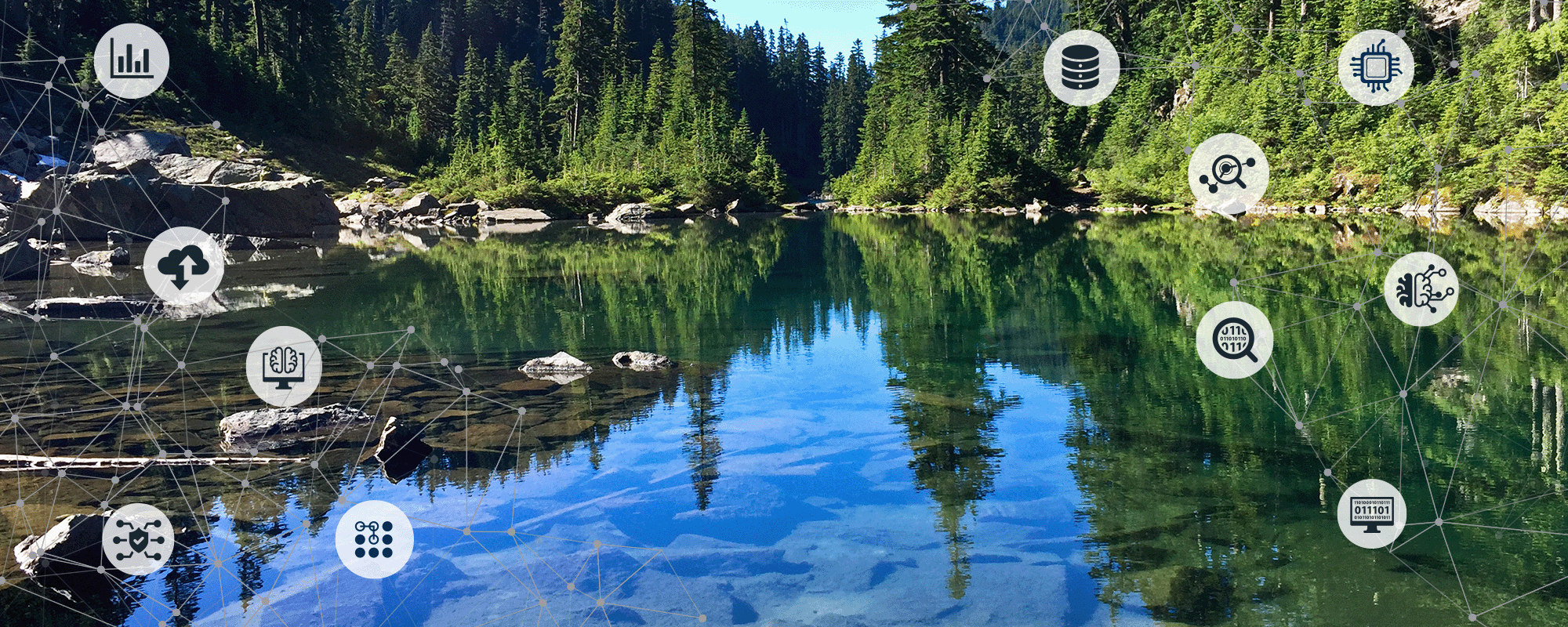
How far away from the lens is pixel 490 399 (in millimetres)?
13406

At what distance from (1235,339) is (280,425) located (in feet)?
47.6

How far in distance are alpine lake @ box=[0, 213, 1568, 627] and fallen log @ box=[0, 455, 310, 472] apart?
7cm

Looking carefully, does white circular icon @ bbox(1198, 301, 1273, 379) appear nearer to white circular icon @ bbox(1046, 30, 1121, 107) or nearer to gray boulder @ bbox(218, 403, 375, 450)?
white circular icon @ bbox(1046, 30, 1121, 107)

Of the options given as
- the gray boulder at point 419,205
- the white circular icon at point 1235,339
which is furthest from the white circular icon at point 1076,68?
the gray boulder at point 419,205

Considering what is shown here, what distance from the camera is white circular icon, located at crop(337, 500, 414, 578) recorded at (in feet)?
26.3

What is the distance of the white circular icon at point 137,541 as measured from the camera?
26.2 ft

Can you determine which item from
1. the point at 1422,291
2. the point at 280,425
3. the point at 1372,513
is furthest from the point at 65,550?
the point at 1422,291

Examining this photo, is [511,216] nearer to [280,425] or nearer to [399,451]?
[280,425]

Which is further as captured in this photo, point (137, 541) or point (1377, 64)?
point (1377, 64)

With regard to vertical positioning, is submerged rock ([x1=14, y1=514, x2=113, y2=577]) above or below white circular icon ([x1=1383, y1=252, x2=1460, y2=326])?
below

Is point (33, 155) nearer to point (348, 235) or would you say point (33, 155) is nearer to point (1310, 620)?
point (348, 235)

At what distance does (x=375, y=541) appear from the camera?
8445mm

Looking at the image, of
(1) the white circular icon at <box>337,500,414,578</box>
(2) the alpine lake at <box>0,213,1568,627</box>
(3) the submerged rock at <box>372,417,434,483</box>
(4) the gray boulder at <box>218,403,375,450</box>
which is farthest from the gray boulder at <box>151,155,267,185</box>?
(1) the white circular icon at <box>337,500,414,578</box>

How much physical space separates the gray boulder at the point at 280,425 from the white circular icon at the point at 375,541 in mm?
2592
